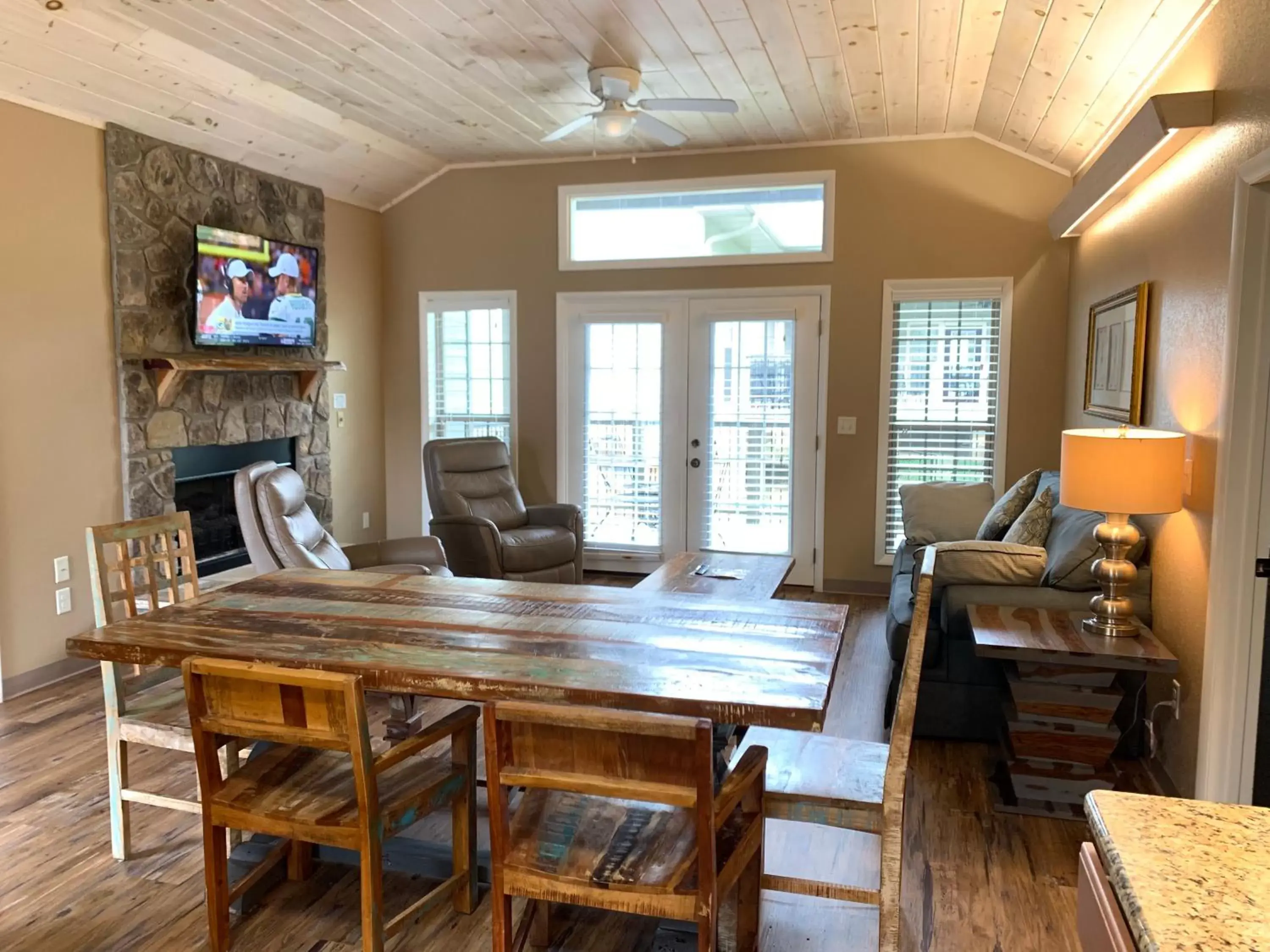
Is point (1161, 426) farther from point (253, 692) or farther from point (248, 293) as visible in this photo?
point (248, 293)

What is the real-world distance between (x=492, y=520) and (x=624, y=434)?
1.17 m

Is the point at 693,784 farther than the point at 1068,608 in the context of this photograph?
No

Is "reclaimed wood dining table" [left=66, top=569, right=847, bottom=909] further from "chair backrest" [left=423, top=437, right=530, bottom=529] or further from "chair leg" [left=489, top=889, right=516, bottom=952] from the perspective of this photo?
"chair backrest" [left=423, top=437, right=530, bottom=529]

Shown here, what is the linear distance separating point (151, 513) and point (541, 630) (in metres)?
3.17

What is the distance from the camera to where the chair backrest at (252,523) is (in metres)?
3.83

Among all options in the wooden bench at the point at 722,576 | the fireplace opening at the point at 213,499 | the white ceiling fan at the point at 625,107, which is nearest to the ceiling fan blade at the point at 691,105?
the white ceiling fan at the point at 625,107

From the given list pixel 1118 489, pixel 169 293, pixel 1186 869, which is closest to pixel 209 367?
pixel 169 293

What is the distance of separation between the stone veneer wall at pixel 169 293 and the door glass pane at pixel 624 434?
6.71ft

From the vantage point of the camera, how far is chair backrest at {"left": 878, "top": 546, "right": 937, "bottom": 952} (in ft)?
6.38

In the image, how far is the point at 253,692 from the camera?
1.90 metres

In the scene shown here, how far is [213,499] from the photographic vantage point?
203 inches

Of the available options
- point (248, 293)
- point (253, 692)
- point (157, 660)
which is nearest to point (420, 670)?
point (253, 692)

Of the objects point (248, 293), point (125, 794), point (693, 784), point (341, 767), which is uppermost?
point (248, 293)

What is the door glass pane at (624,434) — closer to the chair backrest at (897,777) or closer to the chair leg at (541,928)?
the chair leg at (541,928)
